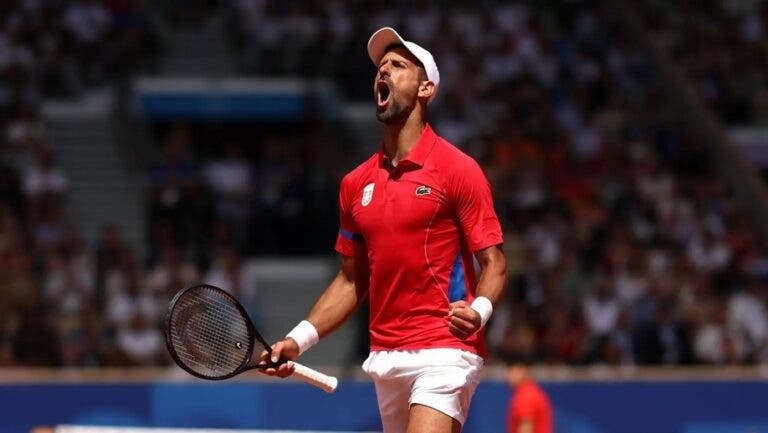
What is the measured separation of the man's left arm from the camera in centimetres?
571

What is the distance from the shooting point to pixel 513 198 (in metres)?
16.2

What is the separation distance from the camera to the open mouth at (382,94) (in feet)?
20.6

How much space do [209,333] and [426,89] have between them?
53.1 inches

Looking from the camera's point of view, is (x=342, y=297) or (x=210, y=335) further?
(x=342, y=297)

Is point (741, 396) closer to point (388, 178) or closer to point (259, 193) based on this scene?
point (259, 193)

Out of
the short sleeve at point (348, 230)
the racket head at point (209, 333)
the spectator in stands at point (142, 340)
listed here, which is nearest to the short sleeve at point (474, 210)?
the short sleeve at point (348, 230)

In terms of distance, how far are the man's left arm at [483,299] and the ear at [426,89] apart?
2.36 feet

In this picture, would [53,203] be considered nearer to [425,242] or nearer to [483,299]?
[425,242]

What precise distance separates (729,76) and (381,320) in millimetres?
14289

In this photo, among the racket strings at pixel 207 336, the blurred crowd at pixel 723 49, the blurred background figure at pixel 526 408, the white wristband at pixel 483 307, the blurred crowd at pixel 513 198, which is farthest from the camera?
the blurred crowd at pixel 723 49

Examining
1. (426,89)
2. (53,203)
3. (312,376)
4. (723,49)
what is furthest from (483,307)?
(723,49)

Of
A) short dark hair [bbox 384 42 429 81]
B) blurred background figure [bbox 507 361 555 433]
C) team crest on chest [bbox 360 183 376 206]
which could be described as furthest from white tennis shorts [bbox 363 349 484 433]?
blurred background figure [bbox 507 361 555 433]

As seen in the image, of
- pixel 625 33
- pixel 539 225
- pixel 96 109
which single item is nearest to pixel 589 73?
pixel 625 33

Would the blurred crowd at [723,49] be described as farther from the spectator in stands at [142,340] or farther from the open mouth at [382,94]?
the open mouth at [382,94]
